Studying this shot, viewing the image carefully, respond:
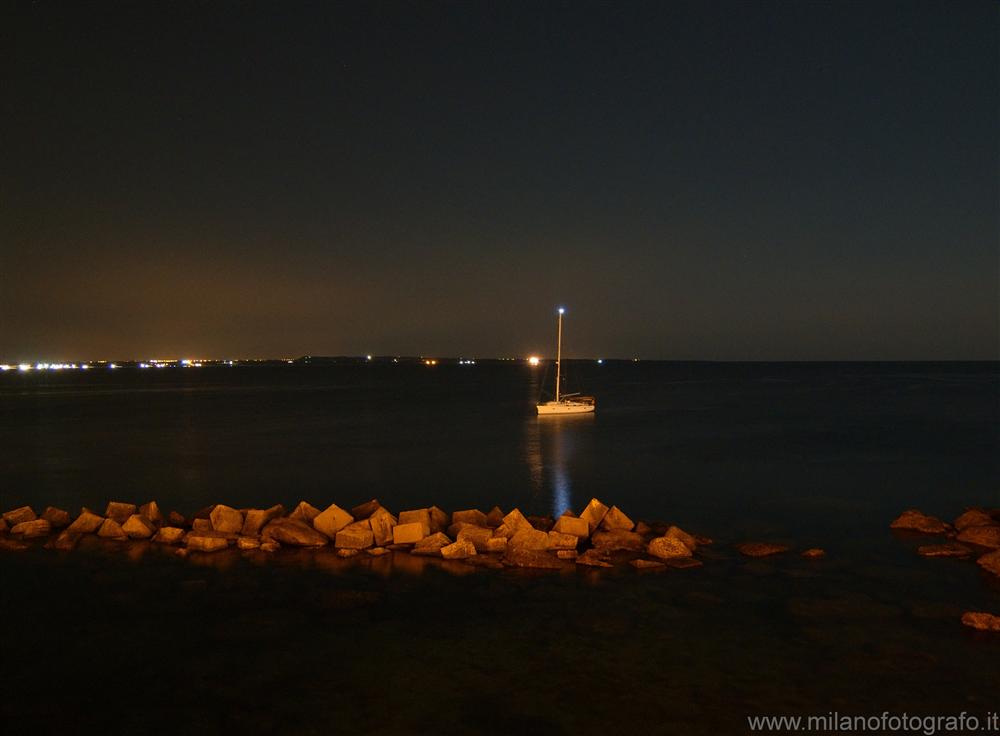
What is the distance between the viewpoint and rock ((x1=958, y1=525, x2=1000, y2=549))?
56.0 ft

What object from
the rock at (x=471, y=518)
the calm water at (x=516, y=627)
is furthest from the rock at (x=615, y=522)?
the rock at (x=471, y=518)

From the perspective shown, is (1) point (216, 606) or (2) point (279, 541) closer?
(1) point (216, 606)

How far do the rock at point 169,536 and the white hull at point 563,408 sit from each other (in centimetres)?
4521

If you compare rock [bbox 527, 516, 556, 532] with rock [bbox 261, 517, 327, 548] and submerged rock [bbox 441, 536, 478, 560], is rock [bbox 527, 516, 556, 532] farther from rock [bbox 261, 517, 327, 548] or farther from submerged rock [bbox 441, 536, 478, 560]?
rock [bbox 261, 517, 327, 548]

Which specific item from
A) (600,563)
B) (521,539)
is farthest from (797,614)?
(521,539)

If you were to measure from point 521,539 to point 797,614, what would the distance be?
540cm

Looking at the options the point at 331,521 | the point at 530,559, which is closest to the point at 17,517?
the point at 331,521

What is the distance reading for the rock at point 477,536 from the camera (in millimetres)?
16375

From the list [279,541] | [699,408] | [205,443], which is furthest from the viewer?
[699,408]

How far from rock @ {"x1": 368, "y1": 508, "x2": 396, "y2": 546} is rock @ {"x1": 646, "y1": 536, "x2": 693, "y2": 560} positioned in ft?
17.6

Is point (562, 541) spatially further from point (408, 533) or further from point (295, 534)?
point (295, 534)

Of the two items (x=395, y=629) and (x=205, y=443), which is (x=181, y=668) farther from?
(x=205, y=443)

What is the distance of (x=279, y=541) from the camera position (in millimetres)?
17000

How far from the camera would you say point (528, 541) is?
1609 centimetres
